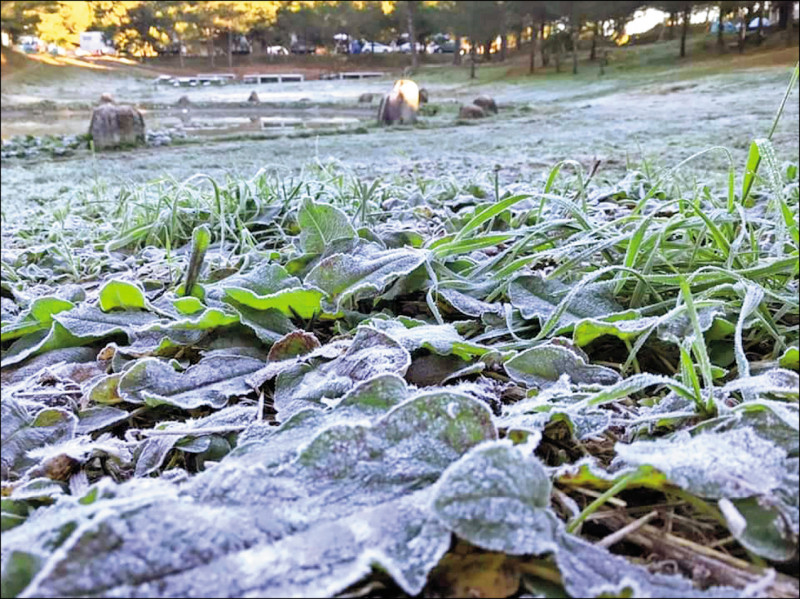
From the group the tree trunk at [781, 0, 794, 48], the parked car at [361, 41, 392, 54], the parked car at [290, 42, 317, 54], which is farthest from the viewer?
the parked car at [361, 41, 392, 54]

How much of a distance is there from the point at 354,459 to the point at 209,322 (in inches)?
13.7

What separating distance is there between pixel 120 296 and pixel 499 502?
1.85 feet

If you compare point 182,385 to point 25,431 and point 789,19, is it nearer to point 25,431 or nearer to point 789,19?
point 25,431

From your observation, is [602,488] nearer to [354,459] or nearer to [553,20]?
[354,459]

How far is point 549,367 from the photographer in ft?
1.71

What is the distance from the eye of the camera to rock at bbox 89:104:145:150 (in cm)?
567

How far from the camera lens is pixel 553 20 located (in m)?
18.9

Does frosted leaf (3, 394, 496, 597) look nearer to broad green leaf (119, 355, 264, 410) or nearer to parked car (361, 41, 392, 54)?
A: broad green leaf (119, 355, 264, 410)

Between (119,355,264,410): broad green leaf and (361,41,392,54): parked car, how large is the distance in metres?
35.4

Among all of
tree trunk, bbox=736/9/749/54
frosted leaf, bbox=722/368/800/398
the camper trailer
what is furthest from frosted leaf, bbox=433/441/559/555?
the camper trailer

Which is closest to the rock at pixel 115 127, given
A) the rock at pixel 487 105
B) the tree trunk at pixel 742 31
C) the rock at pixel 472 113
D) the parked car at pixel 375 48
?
the rock at pixel 472 113

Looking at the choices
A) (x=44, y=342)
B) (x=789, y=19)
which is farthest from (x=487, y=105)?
(x=789, y=19)

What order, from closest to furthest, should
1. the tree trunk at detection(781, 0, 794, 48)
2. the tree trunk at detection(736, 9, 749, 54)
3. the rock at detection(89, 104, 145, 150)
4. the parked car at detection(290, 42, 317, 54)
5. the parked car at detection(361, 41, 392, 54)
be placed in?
the rock at detection(89, 104, 145, 150) < the tree trunk at detection(736, 9, 749, 54) < the tree trunk at detection(781, 0, 794, 48) < the parked car at detection(290, 42, 317, 54) < the parked car at detection(361, 41, 392, 54)

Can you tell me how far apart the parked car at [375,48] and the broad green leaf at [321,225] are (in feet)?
115
